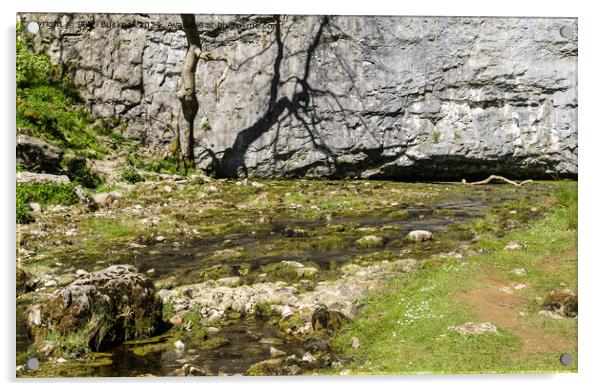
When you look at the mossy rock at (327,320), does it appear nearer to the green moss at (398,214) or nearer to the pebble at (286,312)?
the pebble at (286,312)

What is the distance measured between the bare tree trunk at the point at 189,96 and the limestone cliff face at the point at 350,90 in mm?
73

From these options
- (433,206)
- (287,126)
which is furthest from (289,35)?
(433,206)

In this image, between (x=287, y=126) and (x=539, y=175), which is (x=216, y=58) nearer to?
(x=287, y=126)

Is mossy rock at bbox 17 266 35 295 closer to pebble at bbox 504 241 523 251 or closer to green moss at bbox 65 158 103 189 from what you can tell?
green moss at bbox 65 158 103 189

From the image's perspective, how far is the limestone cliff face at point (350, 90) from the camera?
21.7ft

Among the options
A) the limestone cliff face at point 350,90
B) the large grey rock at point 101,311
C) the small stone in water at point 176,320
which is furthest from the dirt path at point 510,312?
the large grey rock at point 101,311

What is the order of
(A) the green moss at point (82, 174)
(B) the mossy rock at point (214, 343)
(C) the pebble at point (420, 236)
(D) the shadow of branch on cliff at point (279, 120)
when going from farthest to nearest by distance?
(D) the shadow of branch on cliff at point (279, 120) → (A) the green moss at point (82, 174) → (C) the pebble at point (420, 236) → (B) the mossy rock at point (214, 343)

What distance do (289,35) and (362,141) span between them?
133cm

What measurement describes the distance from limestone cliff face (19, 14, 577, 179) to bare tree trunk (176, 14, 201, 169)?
73 millimetres

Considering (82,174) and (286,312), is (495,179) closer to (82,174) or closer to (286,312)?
(286,312)

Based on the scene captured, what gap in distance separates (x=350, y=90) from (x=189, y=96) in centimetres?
166

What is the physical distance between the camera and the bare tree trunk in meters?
6.82

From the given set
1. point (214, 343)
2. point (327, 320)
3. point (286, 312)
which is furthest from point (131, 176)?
point (327, 320)

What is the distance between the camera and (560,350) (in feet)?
20.1
